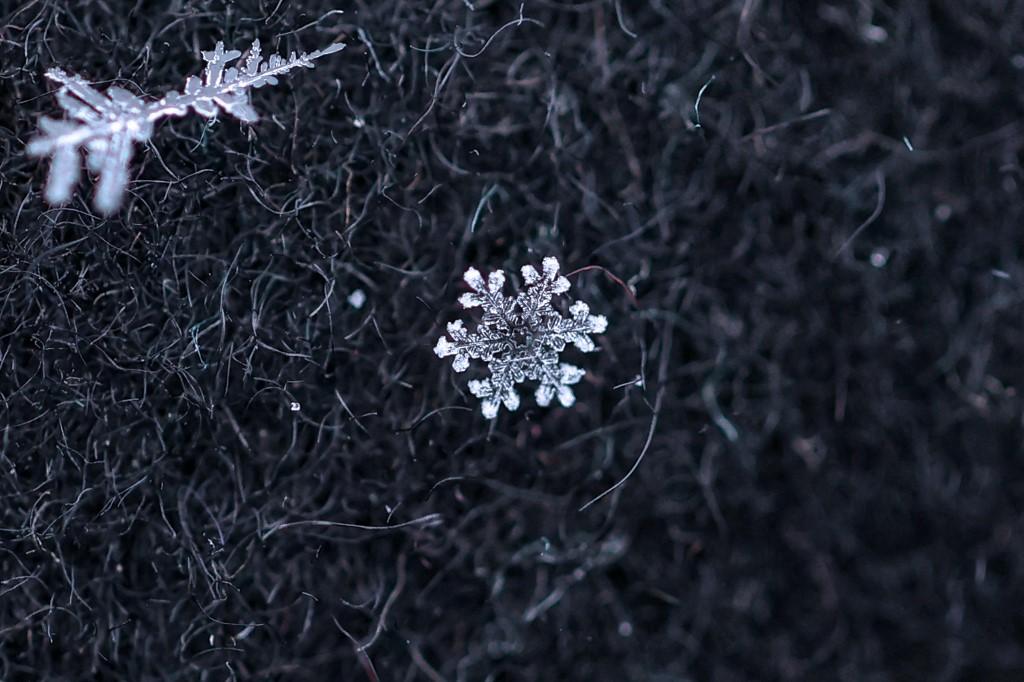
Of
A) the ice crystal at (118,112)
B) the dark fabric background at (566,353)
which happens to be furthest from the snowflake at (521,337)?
the ice crystal at (118,112)

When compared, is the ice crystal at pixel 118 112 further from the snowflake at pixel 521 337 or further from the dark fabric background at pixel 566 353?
the snowflake at pixel 521 337

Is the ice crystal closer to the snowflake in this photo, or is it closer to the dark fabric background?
the dark fabric background

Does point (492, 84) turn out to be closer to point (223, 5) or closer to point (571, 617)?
point (223, 5)

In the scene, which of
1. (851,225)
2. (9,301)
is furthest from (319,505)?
(851,225)

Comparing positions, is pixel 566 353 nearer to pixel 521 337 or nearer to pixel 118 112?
pixel 521 337

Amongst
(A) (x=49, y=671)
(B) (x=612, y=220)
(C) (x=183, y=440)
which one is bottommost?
(A) (x=49, y=671)

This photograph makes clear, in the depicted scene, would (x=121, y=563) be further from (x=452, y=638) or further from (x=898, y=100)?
(x=898, y=100)

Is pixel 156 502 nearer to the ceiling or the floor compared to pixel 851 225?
nearer to the floor
